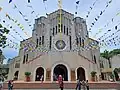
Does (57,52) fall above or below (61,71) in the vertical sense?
above

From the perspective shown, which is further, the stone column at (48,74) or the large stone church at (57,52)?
the large stone church at (57,52)

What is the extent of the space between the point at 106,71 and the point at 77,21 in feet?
42.2

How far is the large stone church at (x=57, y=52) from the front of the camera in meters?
Result: 25.1

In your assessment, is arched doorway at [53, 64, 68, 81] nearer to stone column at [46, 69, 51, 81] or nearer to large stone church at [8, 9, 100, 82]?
large stone church at [8, 9, 100, 82]

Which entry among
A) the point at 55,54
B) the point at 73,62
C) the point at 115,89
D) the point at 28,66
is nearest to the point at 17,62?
the point at 28,66

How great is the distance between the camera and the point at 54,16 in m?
36.3

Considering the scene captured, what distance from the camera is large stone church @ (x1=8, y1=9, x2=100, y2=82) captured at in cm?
2509

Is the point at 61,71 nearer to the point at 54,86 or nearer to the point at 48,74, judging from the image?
the point at 48,74

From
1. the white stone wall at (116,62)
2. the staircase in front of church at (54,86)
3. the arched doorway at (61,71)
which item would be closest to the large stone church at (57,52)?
the arched doorway at (61,71)

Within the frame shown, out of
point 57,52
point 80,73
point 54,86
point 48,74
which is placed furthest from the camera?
point 57,52

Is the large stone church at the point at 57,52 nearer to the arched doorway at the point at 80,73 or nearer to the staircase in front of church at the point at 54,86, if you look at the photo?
the arched doorway at the point at 80,73

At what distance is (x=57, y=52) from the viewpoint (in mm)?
26109

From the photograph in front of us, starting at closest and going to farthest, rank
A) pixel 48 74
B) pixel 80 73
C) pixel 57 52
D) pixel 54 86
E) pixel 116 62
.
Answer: pixel 54 86 < pixel 48 74 < pixel 80 73 < pixel 57 52 < pixel 116 62

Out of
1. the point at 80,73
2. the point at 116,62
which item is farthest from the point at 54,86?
the point at 116,62
